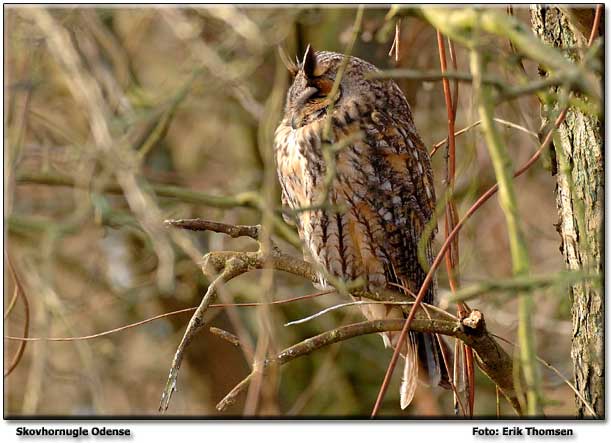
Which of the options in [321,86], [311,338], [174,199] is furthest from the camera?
[174,199]

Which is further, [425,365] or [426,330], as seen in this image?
[425,365]

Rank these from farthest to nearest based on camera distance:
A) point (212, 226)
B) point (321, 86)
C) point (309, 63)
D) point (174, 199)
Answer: point (174, 199)
point (321, 86)
point (309, 63)
point (212, 226)

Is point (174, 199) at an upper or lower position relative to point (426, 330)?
upper

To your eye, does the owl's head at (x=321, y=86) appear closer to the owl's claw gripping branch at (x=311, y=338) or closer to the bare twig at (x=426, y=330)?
the owl's claw gripping branch at (x=311, y=338)

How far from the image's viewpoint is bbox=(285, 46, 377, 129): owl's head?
2791 mm

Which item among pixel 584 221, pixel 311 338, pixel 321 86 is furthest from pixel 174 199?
pixel 584 221

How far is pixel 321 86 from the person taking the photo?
9.32 ft

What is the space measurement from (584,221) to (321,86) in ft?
3.75

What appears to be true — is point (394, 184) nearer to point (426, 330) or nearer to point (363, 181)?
point (363, 181)

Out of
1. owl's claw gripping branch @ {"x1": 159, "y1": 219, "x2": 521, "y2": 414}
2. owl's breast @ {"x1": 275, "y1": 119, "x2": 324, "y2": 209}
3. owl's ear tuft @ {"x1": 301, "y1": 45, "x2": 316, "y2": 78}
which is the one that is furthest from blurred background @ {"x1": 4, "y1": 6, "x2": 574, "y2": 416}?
owl's claw gripping branch @ {"x1": 159, "y1": 219, "x2": 521, "y2": 414}

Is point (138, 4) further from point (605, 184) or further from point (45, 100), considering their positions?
point (605, 184)

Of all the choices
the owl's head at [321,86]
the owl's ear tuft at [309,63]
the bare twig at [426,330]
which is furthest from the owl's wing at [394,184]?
the bare twig at [426,330]
